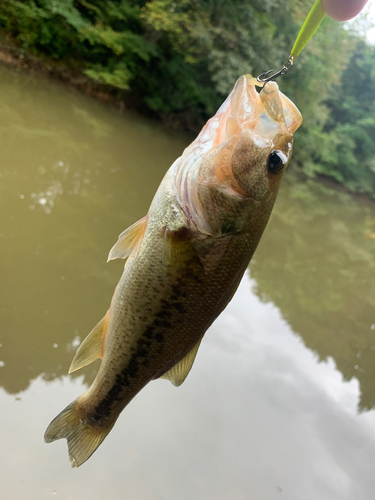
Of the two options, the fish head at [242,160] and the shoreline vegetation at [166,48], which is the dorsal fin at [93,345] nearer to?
the fish head at [242,160]

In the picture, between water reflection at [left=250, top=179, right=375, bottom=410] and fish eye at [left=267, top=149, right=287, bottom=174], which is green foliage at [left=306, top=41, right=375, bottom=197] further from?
fish eye at [left=267, top=149, right=287, bottom=174]

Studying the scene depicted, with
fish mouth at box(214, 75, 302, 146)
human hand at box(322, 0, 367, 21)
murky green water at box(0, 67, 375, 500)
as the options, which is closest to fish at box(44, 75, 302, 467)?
fish mouth at box(214, 75, 302, 146)

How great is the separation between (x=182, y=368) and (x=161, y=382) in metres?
1.99

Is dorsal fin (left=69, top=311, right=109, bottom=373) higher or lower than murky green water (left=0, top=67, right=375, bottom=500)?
higher

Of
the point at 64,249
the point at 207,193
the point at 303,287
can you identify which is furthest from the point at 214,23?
the point at 207,193

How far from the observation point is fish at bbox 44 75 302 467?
4.04 feet

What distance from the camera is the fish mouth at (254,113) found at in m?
1.24

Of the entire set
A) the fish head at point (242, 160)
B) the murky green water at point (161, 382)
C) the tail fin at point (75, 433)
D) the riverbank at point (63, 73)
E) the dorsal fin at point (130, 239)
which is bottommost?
the riverbank at point (63, 73)

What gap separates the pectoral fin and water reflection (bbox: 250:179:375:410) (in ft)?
11.4

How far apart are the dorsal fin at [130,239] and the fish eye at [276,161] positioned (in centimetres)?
49

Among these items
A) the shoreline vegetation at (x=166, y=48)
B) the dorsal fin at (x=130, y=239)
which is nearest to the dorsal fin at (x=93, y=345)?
the dorsal fin at (x=130, y=239)

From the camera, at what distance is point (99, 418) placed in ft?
4.67

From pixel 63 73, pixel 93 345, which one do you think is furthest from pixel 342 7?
pixel 63 73

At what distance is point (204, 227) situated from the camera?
1238 mm
